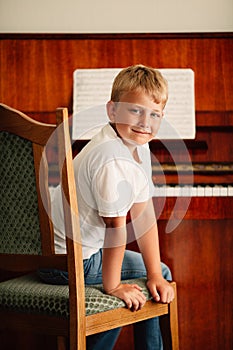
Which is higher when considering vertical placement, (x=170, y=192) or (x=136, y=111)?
(x=136, y=111)

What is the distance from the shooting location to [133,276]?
222 cm

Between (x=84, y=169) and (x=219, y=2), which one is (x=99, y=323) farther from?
(x=219, y=2)

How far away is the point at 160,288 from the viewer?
210 cm

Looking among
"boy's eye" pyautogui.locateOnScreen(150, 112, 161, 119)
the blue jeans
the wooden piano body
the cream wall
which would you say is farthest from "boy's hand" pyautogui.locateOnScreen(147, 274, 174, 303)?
the cream wall

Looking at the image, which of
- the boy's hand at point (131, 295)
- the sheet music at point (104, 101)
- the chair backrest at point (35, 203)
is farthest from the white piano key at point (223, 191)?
the chair backrest at point (35, 203)

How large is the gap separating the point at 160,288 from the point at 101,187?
396mm

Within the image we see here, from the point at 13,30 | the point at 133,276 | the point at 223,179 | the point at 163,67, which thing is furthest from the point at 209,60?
the point at 133,276

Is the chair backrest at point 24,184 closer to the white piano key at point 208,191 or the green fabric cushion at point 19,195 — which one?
the green fabric cushion at point 19,195

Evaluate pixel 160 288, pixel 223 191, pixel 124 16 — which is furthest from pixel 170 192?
pixel 124 16

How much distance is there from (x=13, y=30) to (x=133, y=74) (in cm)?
172

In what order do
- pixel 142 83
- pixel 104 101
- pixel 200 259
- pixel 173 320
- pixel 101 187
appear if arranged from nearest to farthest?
pixel 101 187 → pixel 142 83 → pixel 173 320 → pixel 200 259 → pixel 104 101

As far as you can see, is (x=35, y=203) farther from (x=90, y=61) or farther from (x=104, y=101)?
(x=90, y=61)

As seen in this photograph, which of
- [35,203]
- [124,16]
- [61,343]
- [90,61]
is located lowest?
[61,343]

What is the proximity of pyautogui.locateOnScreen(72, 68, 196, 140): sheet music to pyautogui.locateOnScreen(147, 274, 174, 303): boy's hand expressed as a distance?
1.09 m
